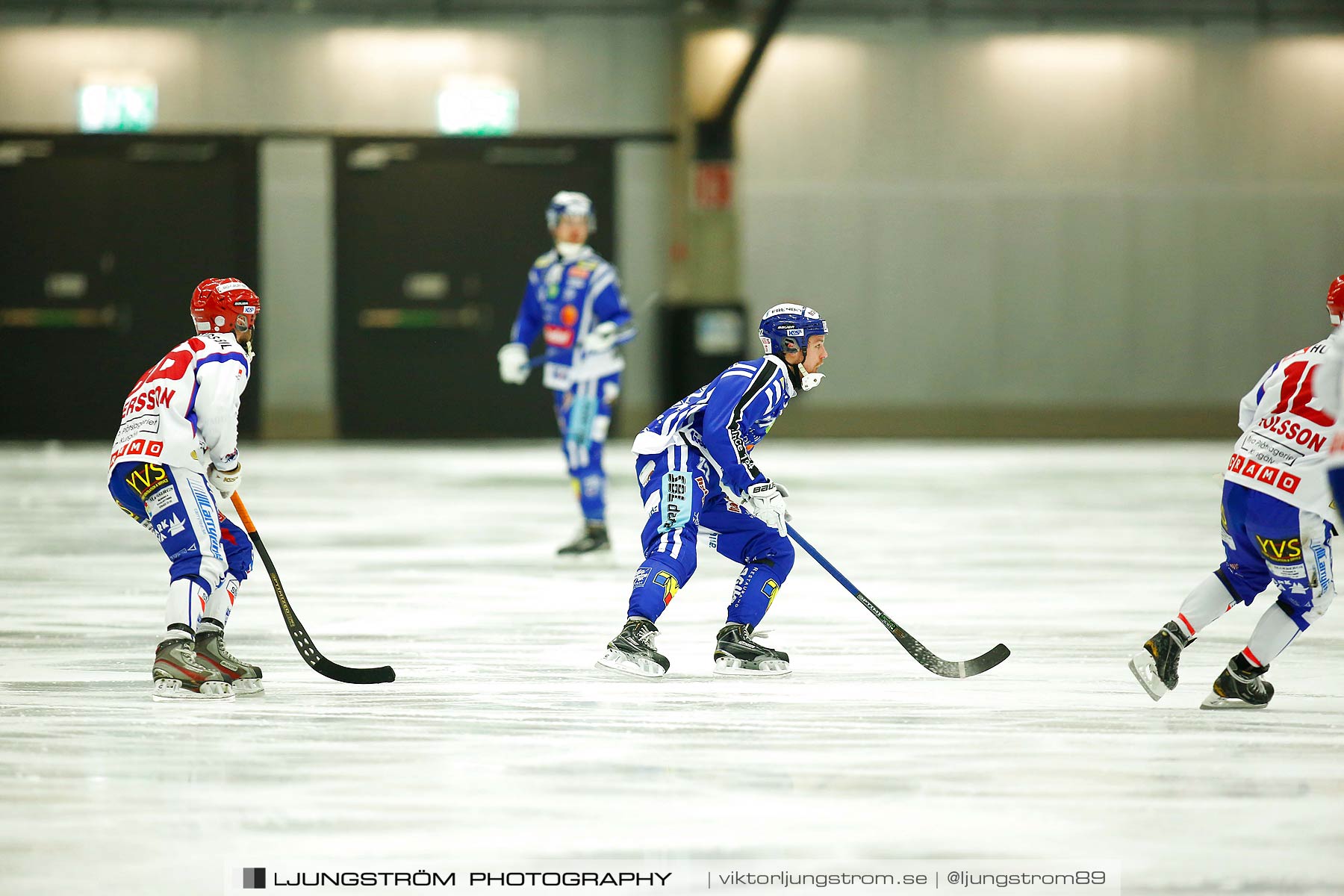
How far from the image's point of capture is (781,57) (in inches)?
757

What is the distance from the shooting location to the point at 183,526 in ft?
16.4

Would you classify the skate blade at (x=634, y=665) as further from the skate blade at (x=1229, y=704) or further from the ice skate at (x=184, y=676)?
the skate blade at (x=1229, y=704)

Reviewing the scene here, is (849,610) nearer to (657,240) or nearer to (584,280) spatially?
(584,280)

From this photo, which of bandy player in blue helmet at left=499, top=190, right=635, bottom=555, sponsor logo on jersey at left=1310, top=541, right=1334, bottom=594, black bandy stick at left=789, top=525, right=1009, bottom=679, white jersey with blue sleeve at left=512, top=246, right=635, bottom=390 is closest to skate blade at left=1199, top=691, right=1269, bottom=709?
sponsor logo on jersey at left=1310, top=541, right=1334, bottom=594

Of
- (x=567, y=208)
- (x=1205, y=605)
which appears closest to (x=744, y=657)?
(x=1205, y=605)

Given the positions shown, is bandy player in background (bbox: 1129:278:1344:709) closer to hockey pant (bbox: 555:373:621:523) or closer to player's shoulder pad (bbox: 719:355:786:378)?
player's shoulder pad (bbox: 719:355:786:378)

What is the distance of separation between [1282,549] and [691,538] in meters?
1.78

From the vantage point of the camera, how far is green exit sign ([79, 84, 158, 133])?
18.7 metres

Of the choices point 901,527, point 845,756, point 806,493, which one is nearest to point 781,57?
point 806,493

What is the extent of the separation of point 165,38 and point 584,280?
11142mm

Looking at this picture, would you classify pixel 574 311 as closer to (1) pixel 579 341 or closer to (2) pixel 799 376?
(1) pixel 579 341

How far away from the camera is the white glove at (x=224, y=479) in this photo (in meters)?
5.15

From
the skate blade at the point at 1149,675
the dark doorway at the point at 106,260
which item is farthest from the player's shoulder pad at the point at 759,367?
the dark doorway at the point at 106,260

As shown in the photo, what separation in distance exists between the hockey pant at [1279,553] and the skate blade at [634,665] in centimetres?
170
